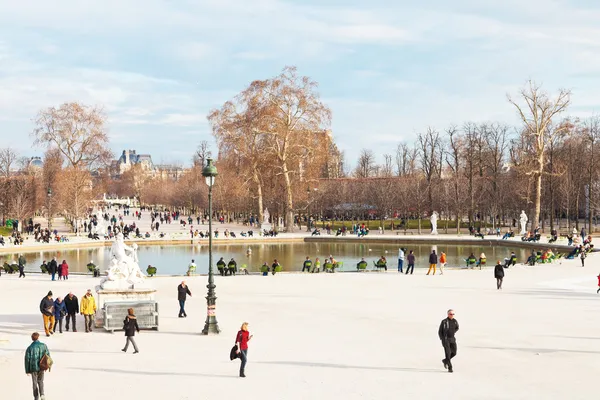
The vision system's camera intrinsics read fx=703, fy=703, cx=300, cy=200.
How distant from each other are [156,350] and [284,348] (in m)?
2.57

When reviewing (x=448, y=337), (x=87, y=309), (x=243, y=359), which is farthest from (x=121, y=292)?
(x=448, y=337)

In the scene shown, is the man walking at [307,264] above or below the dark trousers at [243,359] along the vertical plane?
above

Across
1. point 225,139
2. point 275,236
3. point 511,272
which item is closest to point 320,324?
point 511,272

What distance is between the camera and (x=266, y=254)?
42.7 metres

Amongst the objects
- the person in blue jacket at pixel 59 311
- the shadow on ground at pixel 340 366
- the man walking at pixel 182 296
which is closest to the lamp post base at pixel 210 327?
the man walking at pixel 182 296

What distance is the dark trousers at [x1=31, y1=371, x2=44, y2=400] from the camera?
10430 mm

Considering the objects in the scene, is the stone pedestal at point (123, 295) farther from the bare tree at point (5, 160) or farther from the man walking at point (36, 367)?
the bare tree at point (5, 160)

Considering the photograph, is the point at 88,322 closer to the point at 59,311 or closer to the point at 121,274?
the point at 59,311

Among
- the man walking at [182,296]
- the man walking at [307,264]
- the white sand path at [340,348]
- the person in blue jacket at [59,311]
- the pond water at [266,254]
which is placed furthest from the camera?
the pond water at [266,254]

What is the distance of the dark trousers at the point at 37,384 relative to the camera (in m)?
10.4

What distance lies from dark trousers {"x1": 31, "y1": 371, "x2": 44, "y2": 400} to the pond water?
22852mm

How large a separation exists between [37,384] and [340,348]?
5.97m

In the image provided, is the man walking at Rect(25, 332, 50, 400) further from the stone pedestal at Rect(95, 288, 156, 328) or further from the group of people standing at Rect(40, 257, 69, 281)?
the group of people standing at Rect(40, 257, 69, 281)

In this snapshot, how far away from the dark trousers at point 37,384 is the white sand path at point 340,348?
455mm
